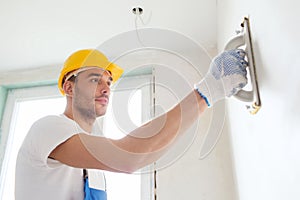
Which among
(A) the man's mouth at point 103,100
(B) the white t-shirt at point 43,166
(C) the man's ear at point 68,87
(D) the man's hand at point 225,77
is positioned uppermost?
(C) the man's ear at point 68,87

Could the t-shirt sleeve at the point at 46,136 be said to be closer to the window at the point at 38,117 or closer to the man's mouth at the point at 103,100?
the man's mouth at the point at 103,100

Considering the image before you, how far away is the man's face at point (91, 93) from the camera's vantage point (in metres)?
1.05

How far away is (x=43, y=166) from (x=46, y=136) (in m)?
0.11

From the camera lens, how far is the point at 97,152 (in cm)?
76

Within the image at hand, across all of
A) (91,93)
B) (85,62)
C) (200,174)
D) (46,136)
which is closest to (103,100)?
(91,93)

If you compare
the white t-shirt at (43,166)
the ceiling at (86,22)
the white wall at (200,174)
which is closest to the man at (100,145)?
the white t-shirt at (43,166)

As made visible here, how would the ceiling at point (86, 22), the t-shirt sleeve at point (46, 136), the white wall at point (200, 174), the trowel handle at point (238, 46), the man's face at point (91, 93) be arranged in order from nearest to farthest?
1. the trowel handle at point (238, 46)
2. the t-shirt sleeve at point (46, 136)
3. the man's face at point (91, 93)
4. the white wall at point (200, 174)
5. the ceiling at point (86, 22)

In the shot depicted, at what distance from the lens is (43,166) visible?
866 mm

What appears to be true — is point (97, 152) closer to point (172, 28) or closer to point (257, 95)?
point (257, 95)

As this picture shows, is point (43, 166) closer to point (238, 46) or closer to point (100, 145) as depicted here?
point (100, 145)

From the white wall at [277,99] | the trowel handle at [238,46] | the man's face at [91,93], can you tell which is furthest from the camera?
the man's face at [91,93]

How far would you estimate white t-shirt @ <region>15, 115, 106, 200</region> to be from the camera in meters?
0.83

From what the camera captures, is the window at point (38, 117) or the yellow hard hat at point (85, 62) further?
the window at point (38, 117)

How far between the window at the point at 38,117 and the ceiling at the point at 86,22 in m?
0.31
